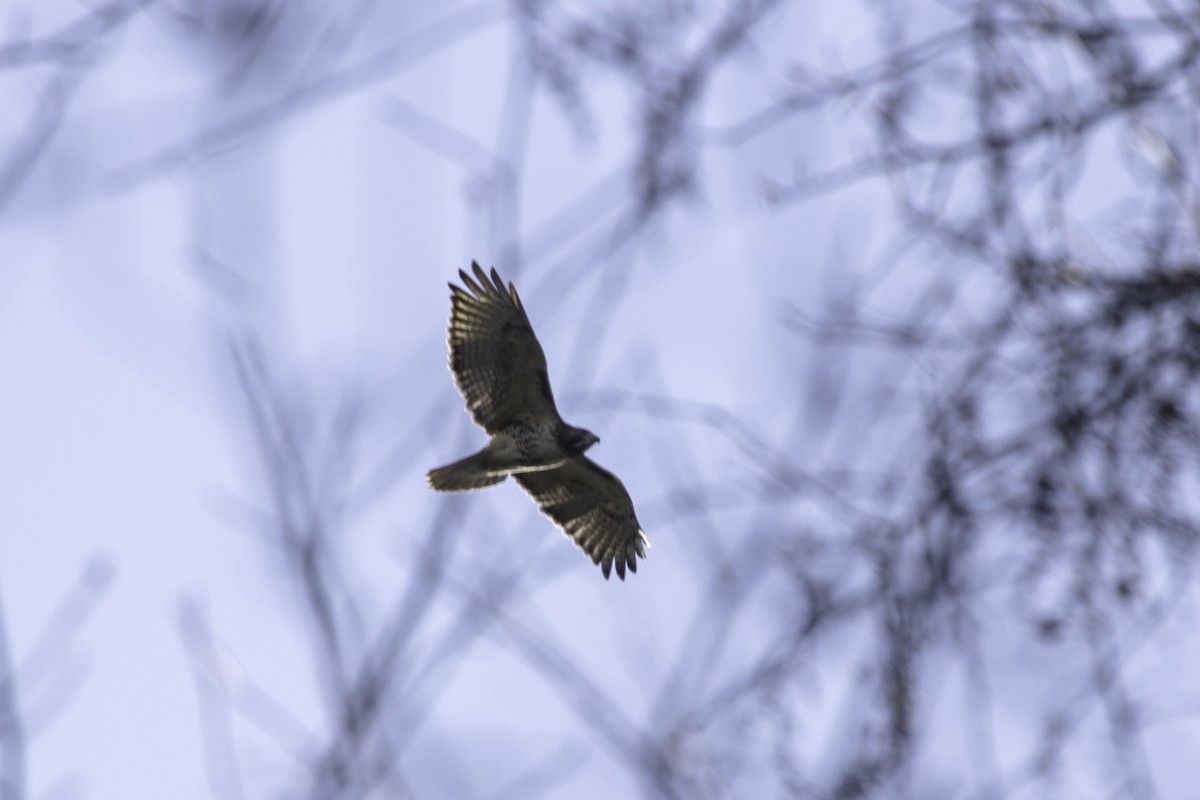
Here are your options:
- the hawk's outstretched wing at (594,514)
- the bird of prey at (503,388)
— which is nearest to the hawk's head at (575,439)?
the bird of prey at (503,388)

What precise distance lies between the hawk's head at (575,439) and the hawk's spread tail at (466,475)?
305 millimetres

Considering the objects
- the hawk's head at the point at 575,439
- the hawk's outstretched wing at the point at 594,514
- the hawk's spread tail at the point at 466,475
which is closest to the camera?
the hawk's spread tail at the point at 466,475

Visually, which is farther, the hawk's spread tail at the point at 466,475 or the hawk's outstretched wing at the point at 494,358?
the hawk's outstretched wing at the point at 494,358

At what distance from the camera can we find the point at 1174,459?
5.23m

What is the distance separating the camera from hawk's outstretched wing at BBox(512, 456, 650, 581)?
820 centimetres

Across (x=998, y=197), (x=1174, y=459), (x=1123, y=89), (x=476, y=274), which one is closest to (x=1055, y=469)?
(x=1174, y=459)

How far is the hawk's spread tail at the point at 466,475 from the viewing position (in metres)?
6.95

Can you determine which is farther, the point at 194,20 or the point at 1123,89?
the point at 1123,89

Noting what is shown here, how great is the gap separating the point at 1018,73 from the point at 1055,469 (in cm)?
158

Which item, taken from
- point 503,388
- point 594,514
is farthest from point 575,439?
point 594,514

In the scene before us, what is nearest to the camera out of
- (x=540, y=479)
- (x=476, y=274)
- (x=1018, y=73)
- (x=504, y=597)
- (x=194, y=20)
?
(x=194, y=20)

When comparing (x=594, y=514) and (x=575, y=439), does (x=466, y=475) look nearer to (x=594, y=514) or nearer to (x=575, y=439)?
(x=575, y=439)

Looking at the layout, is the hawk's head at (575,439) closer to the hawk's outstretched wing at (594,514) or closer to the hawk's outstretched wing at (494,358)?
the hawk's outstretched wing at (494,358)

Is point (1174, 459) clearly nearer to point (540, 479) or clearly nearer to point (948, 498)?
point (948, 498)
